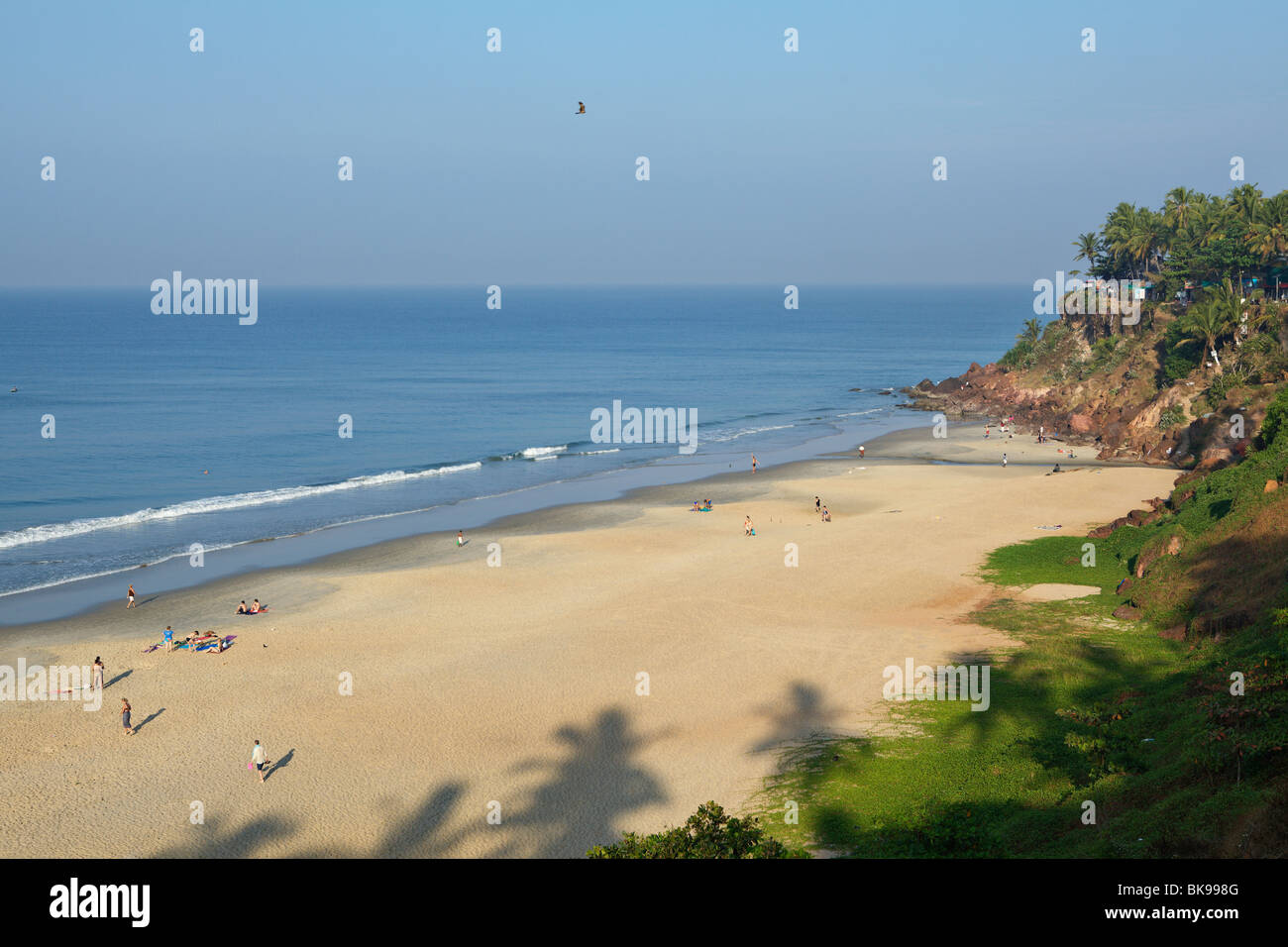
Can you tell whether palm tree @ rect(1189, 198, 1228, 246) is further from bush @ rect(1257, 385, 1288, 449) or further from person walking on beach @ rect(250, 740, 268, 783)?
person walking on beach @ rect(250, 740, 268, 783)

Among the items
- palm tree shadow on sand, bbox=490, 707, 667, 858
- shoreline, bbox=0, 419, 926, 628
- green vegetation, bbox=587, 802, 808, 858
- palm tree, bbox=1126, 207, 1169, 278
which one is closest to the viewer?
green vegetation, bbox=587, 802, 808, 858

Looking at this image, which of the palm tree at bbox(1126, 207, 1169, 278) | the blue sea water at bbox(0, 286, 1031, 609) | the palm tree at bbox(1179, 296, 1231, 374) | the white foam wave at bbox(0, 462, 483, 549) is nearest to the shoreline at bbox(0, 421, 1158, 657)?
the blue sea water at bbox(0, 286, 1031, 609)

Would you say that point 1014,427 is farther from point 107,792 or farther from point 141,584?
point 107,792

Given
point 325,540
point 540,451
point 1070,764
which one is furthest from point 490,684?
point 540,451

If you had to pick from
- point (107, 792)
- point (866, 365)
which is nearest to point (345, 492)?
point (107, 792)

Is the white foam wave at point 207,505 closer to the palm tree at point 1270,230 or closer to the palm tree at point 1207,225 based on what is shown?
the palm tree at point 1270,230

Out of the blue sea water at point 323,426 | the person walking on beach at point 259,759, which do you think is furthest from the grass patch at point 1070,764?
the blue sea water at point 323,426
